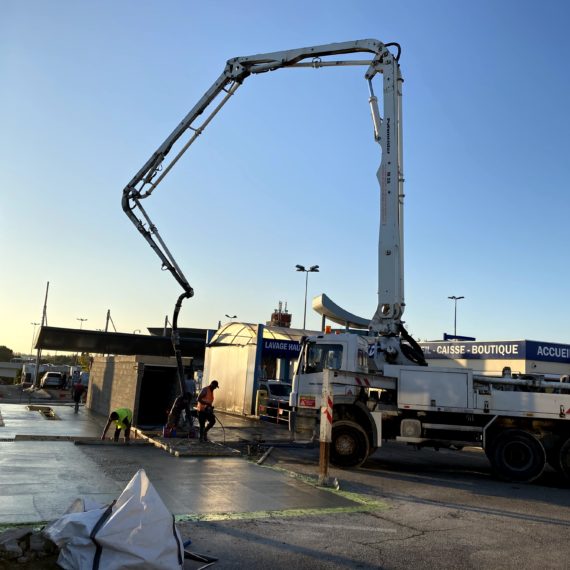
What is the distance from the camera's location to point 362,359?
13.0m

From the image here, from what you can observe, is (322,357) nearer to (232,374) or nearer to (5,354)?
(232,374)

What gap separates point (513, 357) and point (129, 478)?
81.4 feet

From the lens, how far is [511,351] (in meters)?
29.2

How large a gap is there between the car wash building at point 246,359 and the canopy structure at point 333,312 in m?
2.25

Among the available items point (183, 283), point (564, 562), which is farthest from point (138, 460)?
point (564, 562)

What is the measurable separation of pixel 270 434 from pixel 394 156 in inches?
385

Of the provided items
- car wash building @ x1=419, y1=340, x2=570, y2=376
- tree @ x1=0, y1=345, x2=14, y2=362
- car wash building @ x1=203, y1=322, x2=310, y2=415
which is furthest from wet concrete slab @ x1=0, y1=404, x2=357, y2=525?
tree @ x1=0, y1=345, x2=14, y2=362

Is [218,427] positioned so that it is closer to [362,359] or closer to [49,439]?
[49,439]

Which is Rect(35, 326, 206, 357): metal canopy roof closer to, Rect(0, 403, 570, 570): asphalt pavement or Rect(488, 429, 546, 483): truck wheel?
Rect(0, 403, 570, 570): asphalt pavement

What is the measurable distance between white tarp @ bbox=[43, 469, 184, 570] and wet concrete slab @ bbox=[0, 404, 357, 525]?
2044 mm

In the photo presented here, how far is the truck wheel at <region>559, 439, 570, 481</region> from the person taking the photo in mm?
11242

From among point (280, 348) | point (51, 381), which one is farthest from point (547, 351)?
point (51, 381)

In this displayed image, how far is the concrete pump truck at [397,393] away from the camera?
453 inches

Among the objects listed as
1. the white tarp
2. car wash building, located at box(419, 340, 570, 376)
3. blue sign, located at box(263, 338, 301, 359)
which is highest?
car wash building, located at box(419, 340, 570, 376)
